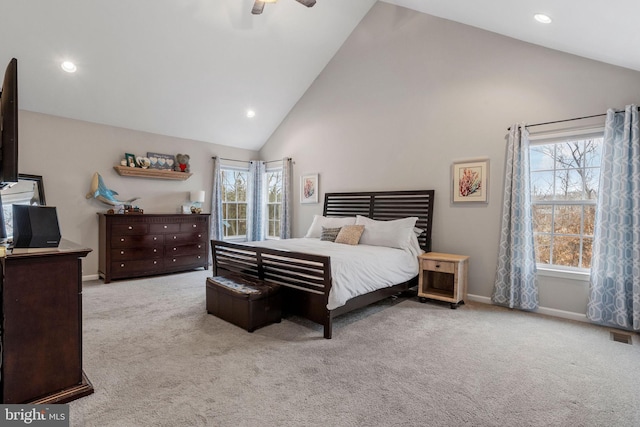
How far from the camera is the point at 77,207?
4.90 metres

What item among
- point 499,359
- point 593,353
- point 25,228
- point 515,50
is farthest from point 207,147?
point 593,353

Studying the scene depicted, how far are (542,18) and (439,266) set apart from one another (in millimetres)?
2590

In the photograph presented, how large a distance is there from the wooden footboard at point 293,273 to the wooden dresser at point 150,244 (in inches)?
74.2

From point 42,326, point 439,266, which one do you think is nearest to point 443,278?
point 439,266

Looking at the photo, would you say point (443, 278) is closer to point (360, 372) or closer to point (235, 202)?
point (360, 372)

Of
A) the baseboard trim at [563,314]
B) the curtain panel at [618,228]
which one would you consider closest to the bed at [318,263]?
the baseboard trim at [563,314]

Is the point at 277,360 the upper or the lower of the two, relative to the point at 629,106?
lower

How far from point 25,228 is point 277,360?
1858 millimetres

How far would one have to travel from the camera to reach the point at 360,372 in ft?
7.63

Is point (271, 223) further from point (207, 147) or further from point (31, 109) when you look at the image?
point (31, 109)

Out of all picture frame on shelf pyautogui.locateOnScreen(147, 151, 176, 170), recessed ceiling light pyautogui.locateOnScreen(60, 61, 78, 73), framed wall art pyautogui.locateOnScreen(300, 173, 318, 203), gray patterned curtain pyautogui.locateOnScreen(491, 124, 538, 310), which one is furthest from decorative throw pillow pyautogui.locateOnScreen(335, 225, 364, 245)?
recessed ceiling light pyautogui.locateOnScreen(60, 61, 78, 73)

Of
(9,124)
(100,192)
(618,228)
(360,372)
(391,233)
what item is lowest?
(360,372)

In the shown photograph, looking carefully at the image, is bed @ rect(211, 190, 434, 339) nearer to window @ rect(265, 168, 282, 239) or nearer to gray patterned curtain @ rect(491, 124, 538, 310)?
gray patterned curtain @ rect(491, 124, 538, 310)

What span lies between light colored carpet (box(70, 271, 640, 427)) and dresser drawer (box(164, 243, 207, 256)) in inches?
74.8
